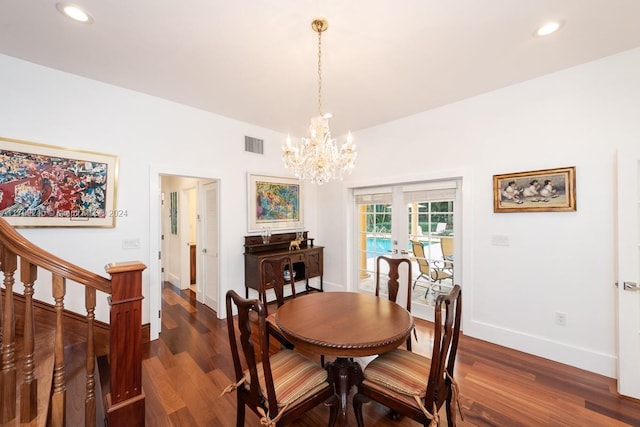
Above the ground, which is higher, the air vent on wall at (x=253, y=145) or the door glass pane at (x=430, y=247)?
the air vent on wall at (x=253, y=145)

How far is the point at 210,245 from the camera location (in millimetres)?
4109

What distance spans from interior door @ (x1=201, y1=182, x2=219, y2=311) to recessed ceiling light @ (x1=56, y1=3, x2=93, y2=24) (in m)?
2.16

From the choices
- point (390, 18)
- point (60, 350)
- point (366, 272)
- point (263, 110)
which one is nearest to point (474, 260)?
point (366, 272)

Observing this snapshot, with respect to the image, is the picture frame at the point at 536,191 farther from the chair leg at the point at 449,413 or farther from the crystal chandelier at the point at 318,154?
the chair leg at the point at 449,413

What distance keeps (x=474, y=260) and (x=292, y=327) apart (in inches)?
98.3

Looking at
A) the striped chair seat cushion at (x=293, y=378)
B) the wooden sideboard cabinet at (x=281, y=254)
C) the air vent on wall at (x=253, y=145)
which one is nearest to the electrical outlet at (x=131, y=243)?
the wooden sideboard cabinet at (x=281, y=254)

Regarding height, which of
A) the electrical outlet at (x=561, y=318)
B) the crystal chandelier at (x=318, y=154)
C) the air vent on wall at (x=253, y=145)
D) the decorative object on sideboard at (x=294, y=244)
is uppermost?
the air vent on wall at (x=253, y=145)

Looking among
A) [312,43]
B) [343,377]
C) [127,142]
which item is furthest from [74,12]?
[343,377]

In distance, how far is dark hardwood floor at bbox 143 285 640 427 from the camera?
6.21ft

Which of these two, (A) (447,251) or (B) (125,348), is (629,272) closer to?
(A) (447,251)

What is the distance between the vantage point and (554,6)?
1.78 m

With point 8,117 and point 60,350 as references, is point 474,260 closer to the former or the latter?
point 60,350

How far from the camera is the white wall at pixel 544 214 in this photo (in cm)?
239

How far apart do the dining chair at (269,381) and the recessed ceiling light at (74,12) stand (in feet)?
7.22
